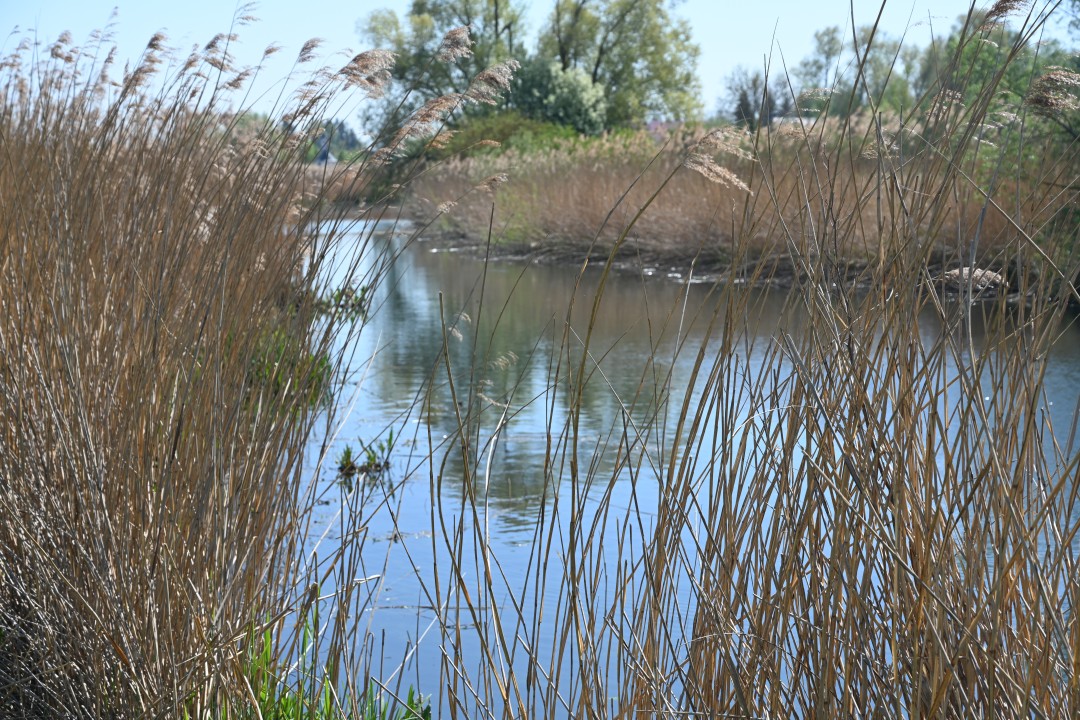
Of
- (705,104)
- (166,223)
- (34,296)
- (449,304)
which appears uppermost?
(705,104)

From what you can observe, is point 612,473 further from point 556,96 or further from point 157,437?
point 556,96

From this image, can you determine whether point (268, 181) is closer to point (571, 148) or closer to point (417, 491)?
point (417, 491)

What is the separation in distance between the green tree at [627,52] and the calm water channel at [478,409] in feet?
98.7

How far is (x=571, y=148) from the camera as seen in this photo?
18688 millimetres

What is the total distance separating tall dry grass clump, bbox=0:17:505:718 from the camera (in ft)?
5.87

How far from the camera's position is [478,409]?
5.59 feet

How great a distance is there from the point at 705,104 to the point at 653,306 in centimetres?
3533

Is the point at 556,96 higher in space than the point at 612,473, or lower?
higher

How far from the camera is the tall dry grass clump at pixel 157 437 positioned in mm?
1788

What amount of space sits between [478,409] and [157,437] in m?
0.59

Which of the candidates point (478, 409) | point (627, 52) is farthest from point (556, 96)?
point (478, 409)

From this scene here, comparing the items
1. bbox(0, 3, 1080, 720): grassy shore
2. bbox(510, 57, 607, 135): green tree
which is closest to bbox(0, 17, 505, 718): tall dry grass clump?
bbox(0, 3, 1080, 720): grassy shore

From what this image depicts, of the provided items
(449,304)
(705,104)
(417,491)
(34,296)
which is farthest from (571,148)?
(705,104)

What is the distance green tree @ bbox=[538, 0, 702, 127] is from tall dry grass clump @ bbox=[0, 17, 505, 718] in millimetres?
37502
